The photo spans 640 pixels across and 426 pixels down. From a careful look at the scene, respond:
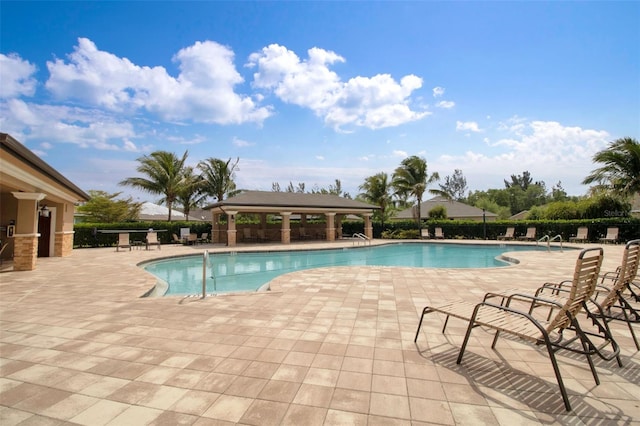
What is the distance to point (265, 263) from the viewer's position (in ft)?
49.6

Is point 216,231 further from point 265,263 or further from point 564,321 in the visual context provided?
point 564,321

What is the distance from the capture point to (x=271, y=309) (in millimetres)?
5445

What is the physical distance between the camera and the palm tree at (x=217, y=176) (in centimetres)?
3044

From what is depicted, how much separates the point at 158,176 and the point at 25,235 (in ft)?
57.3

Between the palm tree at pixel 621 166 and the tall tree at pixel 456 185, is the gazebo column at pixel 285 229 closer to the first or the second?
the palm tree at pixel 621 166

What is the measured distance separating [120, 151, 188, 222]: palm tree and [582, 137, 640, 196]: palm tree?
3059 cm

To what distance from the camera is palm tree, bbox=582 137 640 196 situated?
16859 mm

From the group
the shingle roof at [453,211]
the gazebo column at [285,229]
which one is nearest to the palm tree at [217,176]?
the gazebo column at [285,229]

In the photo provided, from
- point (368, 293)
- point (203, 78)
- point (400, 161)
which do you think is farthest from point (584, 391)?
point (400, 161)

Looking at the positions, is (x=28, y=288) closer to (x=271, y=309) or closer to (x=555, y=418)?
(x=271, y=309)

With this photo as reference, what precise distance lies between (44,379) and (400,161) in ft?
102

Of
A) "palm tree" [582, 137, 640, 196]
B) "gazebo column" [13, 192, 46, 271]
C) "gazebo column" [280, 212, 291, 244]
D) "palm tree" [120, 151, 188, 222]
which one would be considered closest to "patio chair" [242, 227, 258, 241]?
"gazebo column" [280, 212, 291, 244]

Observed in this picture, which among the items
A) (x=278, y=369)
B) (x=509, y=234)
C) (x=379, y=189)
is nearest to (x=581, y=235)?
(x=509, y=234)

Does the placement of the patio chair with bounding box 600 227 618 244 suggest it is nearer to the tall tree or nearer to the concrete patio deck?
the concrete patio deck
